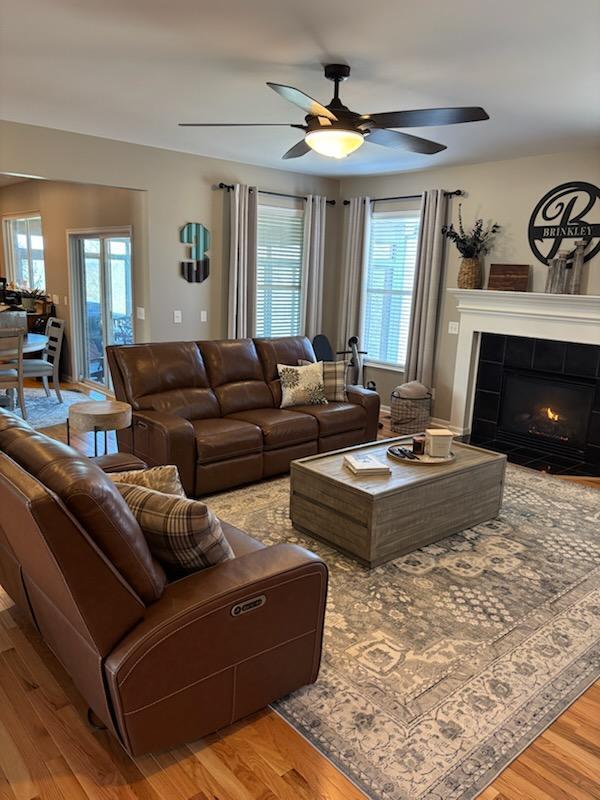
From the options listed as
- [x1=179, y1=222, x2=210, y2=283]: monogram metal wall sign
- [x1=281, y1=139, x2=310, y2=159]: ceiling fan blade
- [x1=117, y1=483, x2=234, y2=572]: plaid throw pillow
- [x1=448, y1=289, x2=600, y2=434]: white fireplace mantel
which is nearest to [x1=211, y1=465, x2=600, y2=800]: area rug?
[x1=117, y1=483, x2=234, y2=572]: plaid throw pillow

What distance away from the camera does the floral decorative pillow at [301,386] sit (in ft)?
15.8

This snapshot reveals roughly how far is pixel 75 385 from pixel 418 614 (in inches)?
244

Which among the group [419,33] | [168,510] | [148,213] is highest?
[419,33]

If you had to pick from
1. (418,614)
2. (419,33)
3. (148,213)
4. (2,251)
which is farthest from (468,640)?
(2,251)

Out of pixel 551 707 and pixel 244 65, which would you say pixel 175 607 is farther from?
pixel 244 65

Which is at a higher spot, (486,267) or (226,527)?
(486,267)

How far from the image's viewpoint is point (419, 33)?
2.66 meters

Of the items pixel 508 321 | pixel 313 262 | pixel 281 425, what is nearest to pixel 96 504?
pixel 281 425

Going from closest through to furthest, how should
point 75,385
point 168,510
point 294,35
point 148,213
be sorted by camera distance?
1. point 168,510
2. point 294,35
3. point 148,213
4. point 75,385

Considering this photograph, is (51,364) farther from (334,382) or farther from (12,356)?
(334,382)

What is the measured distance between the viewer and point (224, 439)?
3994 mm

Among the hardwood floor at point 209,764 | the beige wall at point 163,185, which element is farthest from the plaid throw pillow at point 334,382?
the hardwood floor at point 209,764

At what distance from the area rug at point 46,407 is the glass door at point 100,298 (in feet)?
1.58

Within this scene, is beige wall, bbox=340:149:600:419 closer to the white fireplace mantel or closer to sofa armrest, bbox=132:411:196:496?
the white fireplace mantel
